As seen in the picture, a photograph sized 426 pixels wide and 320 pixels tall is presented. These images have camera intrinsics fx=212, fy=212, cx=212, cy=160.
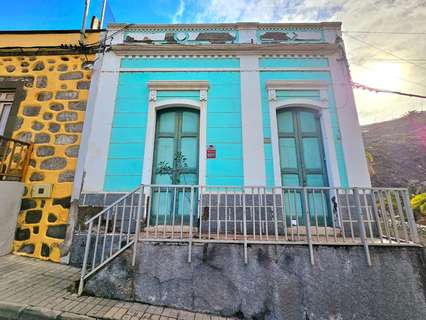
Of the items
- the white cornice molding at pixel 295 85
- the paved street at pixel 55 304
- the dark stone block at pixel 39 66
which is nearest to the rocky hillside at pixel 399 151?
the white cornice molding at pixel 295 85

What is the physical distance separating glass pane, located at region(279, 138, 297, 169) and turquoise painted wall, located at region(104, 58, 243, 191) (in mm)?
967

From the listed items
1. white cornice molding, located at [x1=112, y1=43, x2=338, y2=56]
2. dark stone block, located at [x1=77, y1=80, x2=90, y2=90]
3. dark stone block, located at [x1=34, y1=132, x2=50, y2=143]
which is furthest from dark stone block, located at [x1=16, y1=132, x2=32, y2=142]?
white cornice molding, located at [x1=112, y1=43, x2=338, y2=56]

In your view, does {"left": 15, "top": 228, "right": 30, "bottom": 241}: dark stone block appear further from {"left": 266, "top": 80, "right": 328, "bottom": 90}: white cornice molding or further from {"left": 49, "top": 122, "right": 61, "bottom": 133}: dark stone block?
{"left": 266, "top": 80, "right": 328, "bottom": 90}: white cornice molding

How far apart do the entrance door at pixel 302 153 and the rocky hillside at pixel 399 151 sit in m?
4.99

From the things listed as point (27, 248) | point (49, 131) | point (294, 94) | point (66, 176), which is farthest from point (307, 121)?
point (27, 248)

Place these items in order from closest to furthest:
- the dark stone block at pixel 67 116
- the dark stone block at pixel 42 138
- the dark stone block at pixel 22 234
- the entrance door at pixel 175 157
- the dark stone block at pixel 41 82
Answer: the dark stone block at pixel 22 234
the entrance door at pixel 175 157
the dark stone block at pixel 42 138
the dark stone block at pixel 67 116
the dark stone block at pixel 41 82

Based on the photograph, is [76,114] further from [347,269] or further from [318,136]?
[347,269]

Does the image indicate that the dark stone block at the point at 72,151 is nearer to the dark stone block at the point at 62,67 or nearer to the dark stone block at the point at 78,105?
the dark stone block at the point at 78,105

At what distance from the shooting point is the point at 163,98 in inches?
195

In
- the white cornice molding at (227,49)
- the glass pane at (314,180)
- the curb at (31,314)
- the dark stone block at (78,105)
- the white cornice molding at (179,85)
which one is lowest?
the curb at (31,314)

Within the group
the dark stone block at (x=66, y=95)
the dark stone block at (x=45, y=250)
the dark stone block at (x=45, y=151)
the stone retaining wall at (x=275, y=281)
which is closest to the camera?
the stone retaining wall at (x=275, y=281)

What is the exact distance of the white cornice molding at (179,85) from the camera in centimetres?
495

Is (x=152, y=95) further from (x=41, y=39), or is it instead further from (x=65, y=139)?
(x=41, y=39)

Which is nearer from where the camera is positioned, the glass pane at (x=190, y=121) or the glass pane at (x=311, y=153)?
the glass pane at (x=311, y=153)
